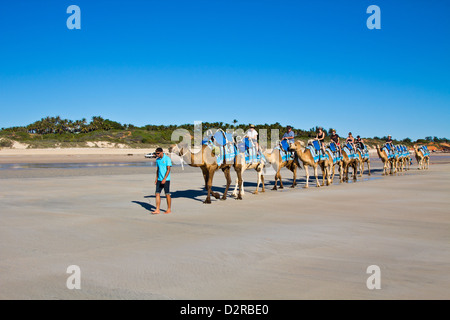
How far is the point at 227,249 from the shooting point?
788 cm

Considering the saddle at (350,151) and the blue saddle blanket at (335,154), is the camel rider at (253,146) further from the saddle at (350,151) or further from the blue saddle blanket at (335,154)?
the saddle at (350,151)

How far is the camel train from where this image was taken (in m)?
14.6

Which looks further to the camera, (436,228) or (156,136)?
(156,136)

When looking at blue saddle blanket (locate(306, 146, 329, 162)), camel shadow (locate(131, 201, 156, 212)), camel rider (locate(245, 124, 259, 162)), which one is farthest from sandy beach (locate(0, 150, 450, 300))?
blue saddle blanket (locate(306, 146, 329, 162))

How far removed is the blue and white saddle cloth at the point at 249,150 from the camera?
1706cm

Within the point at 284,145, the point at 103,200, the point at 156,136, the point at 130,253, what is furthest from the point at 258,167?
the point at 156,136

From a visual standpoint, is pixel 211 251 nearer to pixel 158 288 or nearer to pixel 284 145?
pixel 158 288

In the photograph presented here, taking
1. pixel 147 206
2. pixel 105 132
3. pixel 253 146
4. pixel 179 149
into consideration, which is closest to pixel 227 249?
pixel 147 206

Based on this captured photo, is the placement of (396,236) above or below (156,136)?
below

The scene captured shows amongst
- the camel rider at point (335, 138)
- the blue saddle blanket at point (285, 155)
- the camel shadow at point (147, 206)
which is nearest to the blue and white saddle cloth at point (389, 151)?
the camel rider at point (335, 138)

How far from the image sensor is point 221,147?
15.4 m

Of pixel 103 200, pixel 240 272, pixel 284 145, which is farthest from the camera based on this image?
pixel 284 145
